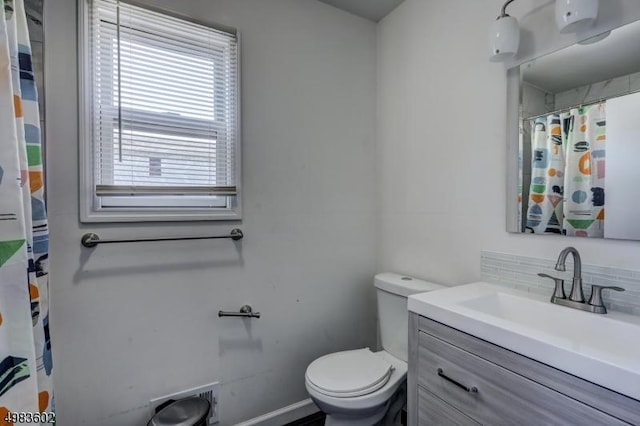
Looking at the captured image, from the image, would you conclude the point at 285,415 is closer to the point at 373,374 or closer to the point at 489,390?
the point at 373,374

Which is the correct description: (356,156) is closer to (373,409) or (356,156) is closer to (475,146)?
(475,146)

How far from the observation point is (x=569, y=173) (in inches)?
46.2

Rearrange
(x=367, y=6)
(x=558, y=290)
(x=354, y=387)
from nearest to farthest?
(x=558, y=290) < (x=354, y=387) < (x=367, y=6)

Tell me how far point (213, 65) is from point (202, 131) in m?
0.34

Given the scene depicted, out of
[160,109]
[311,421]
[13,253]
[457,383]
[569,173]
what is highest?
[160,109]

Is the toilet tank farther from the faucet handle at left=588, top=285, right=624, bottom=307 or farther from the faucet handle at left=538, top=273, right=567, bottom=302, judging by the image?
the faucet handle at left=588, top=285, right=624, bottom=307

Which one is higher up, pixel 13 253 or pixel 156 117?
pixel 156 117

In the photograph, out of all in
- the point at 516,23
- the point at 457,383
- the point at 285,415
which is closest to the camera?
the point at 457,383

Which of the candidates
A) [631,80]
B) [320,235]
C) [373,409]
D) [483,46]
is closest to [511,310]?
[373,409]

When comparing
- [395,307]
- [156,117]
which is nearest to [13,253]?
[156,117]

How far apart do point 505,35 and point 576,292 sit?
999 millimetres

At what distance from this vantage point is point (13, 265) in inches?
28.6

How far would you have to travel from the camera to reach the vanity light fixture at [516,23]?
1004mm

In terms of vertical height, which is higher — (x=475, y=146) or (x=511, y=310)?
(x=475, y=146)
